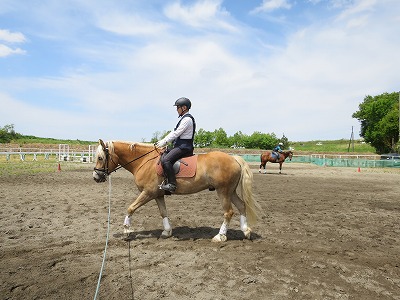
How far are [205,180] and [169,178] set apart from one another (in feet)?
2.65

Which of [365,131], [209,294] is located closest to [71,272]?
[209,294]

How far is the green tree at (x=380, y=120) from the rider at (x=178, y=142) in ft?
214

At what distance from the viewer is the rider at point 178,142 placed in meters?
6.29

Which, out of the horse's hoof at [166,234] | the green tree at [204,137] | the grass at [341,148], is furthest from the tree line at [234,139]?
the horse's hoof at [166,234]

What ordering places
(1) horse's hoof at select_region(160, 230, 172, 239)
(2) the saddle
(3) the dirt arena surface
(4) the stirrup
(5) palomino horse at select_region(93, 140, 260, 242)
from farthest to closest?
(2) the saddle < (1) horse's hoof at select_region(160, 230, 172, 239) < (5) palomino horse at select_region(93, 140, 260, 242) < (4) the stirrup < (3) the dirt arena surface

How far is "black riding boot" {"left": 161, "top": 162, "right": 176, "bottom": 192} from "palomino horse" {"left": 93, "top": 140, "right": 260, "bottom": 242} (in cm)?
20

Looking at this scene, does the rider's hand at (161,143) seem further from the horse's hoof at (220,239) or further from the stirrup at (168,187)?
the horse's hoof at (220,239)

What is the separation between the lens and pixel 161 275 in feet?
14.9

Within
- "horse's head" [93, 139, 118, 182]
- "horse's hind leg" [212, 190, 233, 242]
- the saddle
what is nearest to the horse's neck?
"horse's head" [93, 139, 118, 182]

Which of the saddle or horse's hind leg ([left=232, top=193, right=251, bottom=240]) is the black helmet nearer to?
horse's hind leg ([left=232, top=193, right=251, bottom=240])

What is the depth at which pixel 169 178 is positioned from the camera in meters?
6.32

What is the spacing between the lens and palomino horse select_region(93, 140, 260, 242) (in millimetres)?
6441

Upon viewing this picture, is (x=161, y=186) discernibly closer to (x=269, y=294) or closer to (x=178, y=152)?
(x=178, y=152)

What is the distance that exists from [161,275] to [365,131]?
8053 cm
